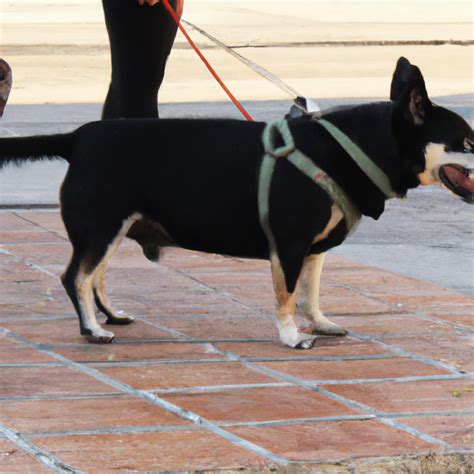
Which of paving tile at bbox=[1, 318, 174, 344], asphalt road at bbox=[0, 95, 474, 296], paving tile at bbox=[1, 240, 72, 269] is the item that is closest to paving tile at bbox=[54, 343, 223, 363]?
paving tile at bbox=[1, 318, 174, 344]

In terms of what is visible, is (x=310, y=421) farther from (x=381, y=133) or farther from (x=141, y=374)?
(x=381, y=133)

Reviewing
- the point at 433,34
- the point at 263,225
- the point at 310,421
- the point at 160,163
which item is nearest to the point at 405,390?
the point at 310,421

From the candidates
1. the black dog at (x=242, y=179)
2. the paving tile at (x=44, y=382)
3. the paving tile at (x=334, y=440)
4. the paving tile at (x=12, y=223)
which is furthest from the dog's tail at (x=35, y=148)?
the paving tile at (x=12, y=223)

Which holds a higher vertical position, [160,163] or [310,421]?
[160,163]

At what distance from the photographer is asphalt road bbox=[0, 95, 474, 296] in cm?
739

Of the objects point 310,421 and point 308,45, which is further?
point 308,45

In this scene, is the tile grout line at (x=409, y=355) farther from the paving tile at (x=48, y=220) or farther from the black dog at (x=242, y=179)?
the paving tile at (x=48, y=220)

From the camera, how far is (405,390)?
495 cm

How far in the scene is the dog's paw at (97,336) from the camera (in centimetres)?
554

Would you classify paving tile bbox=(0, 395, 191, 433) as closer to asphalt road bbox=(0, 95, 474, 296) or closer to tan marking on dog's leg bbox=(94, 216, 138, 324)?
tan marking on dog's leg bbox=(94, 216, 138, 324)

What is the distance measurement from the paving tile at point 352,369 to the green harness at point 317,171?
0.49 m

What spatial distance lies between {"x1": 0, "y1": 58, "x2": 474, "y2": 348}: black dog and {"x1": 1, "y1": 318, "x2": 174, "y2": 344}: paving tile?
14 cm

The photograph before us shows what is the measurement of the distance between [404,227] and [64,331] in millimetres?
3380

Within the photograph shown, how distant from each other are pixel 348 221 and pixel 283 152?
1.21 feet
